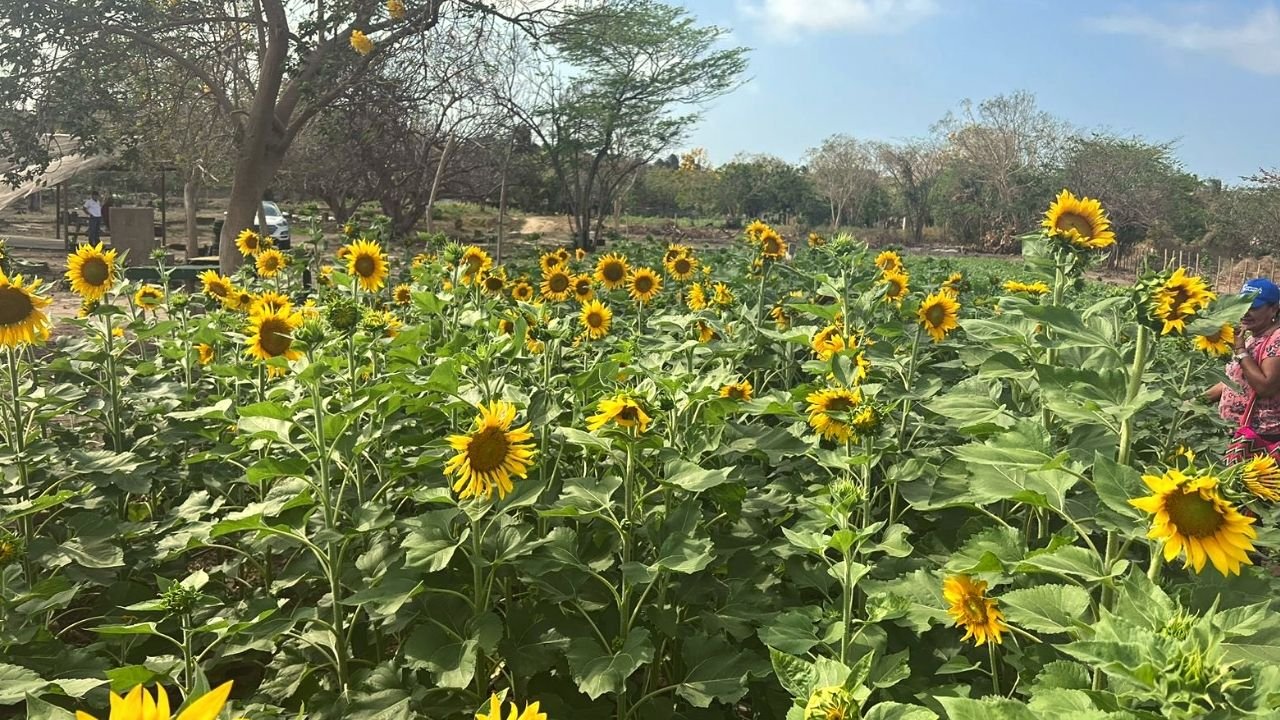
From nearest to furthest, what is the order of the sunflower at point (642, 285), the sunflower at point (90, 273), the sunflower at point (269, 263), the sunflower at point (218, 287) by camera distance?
the sunflower at point (90, 273) → the sunflower at point (218, 287) → the sunflower at point (642, 285) → the sunflower at point (269, 263)

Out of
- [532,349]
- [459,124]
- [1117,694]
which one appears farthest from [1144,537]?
[459,124]

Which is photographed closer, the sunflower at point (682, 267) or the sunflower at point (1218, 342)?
the sunflower at point (1218, 342)

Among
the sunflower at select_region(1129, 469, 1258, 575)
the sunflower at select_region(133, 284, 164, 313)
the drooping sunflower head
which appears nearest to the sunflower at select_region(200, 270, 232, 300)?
the sunflower at select_region(133, 284, 164, 313)

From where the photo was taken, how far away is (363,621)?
7.85ft

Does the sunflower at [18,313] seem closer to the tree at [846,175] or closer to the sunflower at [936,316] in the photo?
the sunflower at [936,316]

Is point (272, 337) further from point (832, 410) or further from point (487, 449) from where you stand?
point (832, 410)

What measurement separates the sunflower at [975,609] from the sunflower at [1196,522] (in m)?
0.47

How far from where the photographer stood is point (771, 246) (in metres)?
4.73

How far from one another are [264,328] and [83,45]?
6.52m

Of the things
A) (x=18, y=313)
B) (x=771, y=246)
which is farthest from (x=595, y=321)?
(x=18, y=313)

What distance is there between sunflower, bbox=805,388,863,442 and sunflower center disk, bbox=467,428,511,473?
954 mm

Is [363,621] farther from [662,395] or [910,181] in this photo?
[910,181]

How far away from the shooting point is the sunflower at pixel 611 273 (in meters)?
5.07

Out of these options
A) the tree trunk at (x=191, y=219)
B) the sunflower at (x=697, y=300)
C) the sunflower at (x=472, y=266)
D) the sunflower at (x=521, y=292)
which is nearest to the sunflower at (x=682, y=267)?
the sunflower at (x=697, y=300)
